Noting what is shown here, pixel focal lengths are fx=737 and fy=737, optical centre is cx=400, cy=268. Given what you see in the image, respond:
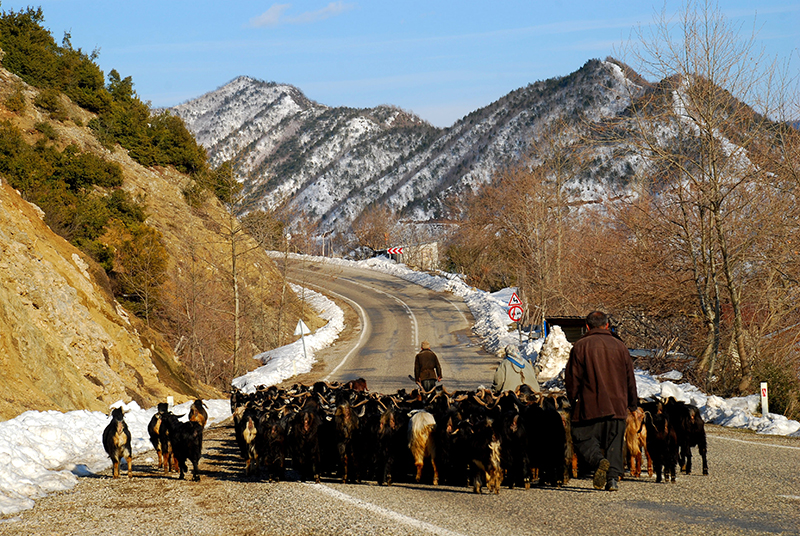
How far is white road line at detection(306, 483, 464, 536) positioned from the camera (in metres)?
7.25

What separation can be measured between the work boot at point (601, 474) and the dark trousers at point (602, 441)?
0.19 m

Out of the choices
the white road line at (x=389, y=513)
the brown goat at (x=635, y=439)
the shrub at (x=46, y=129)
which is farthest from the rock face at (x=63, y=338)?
the shrub at (x=46, y=129)

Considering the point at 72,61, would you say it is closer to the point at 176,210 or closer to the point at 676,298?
the point at 176,210

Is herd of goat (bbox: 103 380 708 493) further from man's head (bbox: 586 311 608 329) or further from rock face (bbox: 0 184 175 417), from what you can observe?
rock face (bbox: 0 184 175 417)

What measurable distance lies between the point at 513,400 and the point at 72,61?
1598 inches

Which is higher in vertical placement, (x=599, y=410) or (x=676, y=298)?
(x=676, y=298)

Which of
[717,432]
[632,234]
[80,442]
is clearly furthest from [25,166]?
[717,432]

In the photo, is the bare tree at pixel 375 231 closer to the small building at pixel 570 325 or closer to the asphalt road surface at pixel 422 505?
the small building at pixel 570 325

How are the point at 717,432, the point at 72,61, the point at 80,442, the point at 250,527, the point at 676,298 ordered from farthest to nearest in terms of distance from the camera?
the point at 72,61
the point at 676,298
the point at 717,432
the point at 80,442
the point at 250,527

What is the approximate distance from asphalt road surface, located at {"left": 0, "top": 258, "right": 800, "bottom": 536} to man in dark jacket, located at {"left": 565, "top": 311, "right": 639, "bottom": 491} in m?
0.49

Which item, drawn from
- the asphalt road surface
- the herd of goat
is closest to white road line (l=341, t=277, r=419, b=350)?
the herd of goat

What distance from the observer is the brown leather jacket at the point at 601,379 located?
923 centimetres

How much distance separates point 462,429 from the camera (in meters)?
9.86

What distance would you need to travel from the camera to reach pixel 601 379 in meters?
9.24
